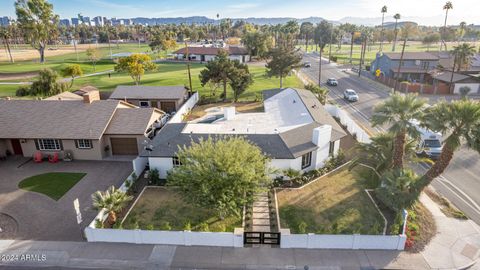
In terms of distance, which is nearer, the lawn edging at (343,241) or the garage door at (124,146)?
the lawn edging at (343,241)

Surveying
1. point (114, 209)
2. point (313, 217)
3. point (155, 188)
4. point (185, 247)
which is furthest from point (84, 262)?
point (313, 217)

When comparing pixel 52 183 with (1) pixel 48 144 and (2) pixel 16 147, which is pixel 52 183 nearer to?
(1) pixel 48 144

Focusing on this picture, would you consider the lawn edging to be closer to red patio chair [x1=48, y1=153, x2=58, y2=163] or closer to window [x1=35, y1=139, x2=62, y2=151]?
red patio chair [x1=48, y1=153, x2=58, y2=163]

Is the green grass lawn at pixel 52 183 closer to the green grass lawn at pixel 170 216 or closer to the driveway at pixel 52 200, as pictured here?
the driveway at pixel 52 200

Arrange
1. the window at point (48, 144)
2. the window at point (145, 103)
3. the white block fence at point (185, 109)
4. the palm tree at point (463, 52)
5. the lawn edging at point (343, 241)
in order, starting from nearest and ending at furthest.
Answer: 1. the lawn edging at point (343, 241)
2. the window at point (48, 144)
3. the white block fence at point (185, 109)
4. the window at point (145, 103)
5. the palm tree at point (463, 52)

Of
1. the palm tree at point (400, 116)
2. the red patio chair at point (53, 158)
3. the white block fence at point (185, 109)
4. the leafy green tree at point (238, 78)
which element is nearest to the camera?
the palm tree at point (400, 116)

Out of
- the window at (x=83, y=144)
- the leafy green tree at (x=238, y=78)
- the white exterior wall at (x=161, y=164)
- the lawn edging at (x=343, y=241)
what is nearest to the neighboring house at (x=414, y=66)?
the leafy green tree at (x=238, y=78)

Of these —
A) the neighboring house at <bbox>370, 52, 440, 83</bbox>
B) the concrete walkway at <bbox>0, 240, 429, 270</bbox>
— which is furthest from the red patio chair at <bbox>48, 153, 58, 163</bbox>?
the neighboring house at <bbox>370, 52, 440, 83</bbox>
